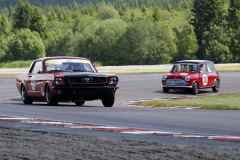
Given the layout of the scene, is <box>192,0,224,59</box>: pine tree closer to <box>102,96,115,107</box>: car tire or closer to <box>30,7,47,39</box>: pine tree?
<box>30,7,47,39</box>: pine tree

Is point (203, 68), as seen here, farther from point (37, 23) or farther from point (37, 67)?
point (37, 23)

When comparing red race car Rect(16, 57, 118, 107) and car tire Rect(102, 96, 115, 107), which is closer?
red race car Rect(16, 57, 118, 107)

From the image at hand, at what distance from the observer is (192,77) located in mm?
23031

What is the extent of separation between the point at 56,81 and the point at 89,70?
1.71 meters

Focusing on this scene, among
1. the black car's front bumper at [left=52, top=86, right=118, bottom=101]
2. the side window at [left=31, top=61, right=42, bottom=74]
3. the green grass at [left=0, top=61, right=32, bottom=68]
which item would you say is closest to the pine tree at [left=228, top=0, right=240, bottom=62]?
the green grass at [left=0, top=61, right=32, bottom=68]

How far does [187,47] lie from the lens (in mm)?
114562

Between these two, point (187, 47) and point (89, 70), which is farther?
point (187, 47)

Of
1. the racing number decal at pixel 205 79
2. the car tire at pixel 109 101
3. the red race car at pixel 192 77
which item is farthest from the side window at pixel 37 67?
the racing number decal at pixel 205 79

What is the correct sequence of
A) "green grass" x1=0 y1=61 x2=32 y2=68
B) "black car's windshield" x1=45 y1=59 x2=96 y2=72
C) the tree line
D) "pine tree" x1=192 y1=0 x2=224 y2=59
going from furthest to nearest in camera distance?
1. "pine tree" x1=192 y1=0 x2=224 y2=59
2. "green grass" x1=0 y1=61 x2=32 y2=68
3. the tree line
4. "black car's windshield" x1=45 y1=59 x2=96 y2=72

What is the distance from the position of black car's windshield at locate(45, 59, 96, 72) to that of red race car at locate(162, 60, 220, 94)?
7.97 metres

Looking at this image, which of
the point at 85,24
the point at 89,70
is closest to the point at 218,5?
the point at 85,24

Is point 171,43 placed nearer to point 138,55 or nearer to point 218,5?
point 138,55

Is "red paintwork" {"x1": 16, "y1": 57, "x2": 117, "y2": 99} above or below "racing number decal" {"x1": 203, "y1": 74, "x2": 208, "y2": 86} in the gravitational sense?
above

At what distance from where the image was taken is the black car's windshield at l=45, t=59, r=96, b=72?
1560 centimetres
